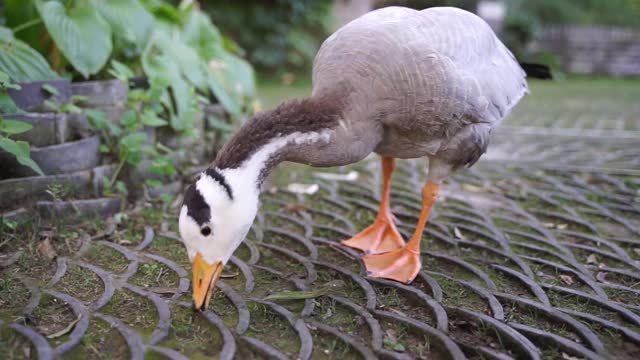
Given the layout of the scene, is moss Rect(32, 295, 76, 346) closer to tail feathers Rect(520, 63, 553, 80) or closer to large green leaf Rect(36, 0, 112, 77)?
→ large green leaf Rect(36, 0, 112, 77)

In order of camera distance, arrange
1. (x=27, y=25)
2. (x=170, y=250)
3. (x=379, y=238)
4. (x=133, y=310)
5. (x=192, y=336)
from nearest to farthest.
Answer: (x=192, y=336) → (x=133, y=310) → (x=170, y=250) → (x=379, y=238) → (x=27, y=25)

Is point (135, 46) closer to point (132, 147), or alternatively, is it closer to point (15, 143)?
point (132, 147)

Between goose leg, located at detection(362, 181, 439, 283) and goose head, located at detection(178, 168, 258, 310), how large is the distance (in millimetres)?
951

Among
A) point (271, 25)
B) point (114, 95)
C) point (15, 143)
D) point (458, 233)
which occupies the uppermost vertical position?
point (15, 143)

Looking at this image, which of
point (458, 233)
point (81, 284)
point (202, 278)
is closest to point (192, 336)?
point (202, 278)

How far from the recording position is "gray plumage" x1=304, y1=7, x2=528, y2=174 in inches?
106

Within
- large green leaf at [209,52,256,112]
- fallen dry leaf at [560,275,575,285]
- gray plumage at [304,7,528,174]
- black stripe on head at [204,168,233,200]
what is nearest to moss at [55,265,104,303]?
black stripe on head at [204,168,233,200]

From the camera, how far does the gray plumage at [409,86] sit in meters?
2.69

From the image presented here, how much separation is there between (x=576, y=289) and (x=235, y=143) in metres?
1.87

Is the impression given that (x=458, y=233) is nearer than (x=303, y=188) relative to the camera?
Yes

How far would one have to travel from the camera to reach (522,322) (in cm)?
254

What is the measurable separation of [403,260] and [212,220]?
123 centimetres

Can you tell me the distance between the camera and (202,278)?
237 centimetres

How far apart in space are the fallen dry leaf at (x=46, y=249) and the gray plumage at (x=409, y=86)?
4.82 ft
